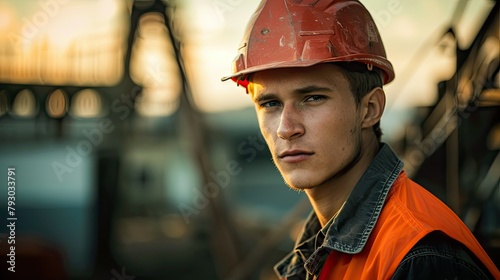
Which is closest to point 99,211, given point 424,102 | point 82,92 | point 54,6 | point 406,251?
point 82,92

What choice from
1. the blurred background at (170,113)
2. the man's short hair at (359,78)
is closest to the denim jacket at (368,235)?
the man's short hair at (359,78)

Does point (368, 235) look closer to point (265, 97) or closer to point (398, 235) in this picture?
point (398, 235)

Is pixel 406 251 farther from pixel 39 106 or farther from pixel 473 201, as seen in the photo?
pixel 39 106

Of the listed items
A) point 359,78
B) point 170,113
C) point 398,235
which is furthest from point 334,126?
point 170,113

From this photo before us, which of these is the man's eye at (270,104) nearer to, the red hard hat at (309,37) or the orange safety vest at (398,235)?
the red hard hat at (309,37)

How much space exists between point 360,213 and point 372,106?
0.43 metres

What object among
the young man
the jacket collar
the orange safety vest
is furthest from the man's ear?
the orange safety vest

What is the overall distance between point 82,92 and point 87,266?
5415 mm

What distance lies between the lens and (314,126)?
215cm

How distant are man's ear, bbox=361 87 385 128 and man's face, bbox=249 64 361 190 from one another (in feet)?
0.18

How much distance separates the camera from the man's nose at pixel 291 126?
7.04 feet

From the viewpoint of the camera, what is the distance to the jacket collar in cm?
203

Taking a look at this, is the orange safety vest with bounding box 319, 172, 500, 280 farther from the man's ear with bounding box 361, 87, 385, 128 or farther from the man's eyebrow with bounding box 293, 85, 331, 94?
the man's eyebrow with bounding box 293, 85, 331, 94

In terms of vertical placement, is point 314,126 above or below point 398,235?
above
